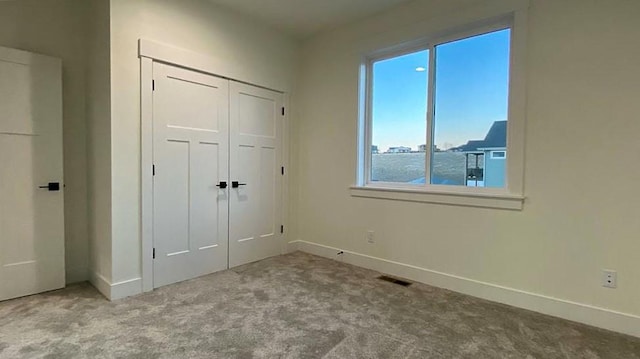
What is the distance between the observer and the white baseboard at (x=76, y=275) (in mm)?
3039

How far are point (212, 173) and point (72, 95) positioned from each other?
1412 mm

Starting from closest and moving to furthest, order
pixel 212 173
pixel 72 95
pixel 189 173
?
pixel 72 95 → pixel 189 173 → pixel 212 173

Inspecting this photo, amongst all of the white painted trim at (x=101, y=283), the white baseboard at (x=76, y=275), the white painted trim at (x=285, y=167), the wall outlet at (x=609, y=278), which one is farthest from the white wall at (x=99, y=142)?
the wall outlet at (x=609, y=278)

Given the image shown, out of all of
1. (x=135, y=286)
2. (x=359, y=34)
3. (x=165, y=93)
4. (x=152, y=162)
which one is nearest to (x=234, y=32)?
(x=165, y=93)

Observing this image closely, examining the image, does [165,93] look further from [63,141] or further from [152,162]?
[63,141]

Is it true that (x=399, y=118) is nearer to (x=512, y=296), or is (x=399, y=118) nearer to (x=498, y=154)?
(x=498, y=154)

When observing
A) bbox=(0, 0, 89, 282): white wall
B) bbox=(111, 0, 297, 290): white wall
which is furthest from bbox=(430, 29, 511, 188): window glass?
bbox=(0, 0, 89, 282): white wall

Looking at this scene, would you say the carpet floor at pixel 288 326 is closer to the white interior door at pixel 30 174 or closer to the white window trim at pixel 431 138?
the white interior door at pixel 30 174

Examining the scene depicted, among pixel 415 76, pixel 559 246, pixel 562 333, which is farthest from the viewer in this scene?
pixel 415 76

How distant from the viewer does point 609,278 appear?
231 centimetres

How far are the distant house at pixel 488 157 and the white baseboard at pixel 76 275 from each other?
3685mm

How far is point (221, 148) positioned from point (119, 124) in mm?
969

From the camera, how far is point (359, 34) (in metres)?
3.68

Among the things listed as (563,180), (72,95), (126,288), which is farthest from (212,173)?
(563,180)
